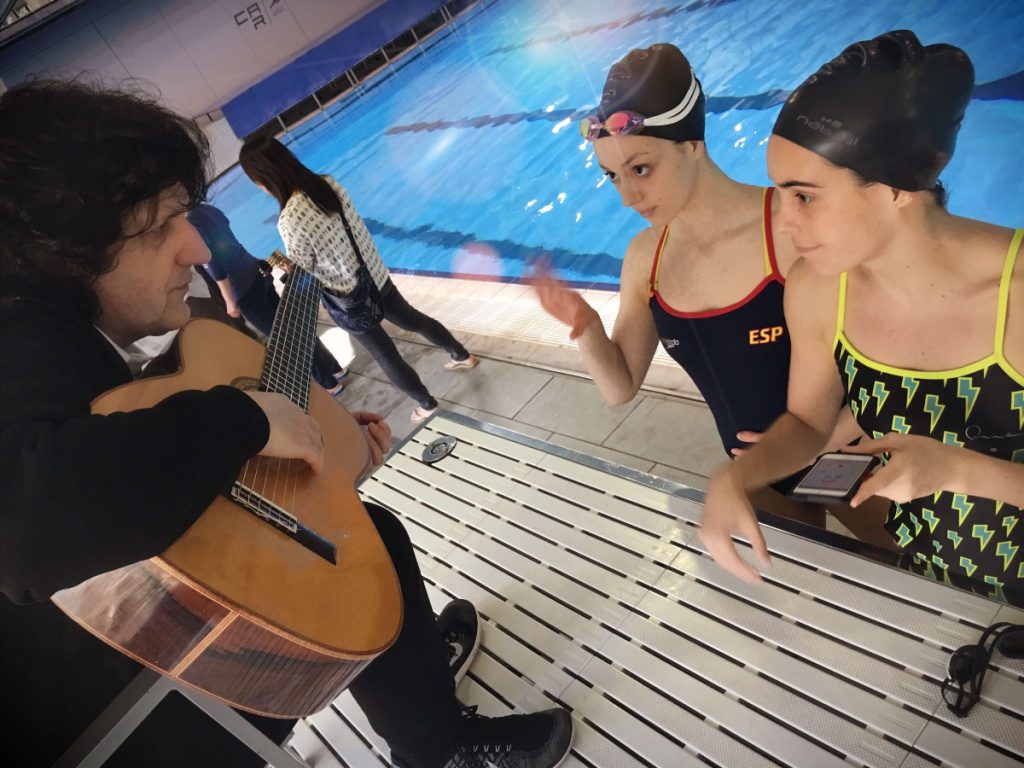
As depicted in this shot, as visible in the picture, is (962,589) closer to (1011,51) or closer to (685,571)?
(685,571)

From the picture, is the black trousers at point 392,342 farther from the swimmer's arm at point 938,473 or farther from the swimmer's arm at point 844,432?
the swimmer's arm at point 938,473

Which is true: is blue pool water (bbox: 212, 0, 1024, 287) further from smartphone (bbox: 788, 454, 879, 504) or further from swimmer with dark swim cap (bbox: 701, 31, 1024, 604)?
smartphone (bbox: 788, 454, 879, 504)

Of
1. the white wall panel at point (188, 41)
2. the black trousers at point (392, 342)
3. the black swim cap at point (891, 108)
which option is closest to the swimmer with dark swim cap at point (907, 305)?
the black swim cap at point (891, 108)

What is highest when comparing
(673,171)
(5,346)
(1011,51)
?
(5,346)

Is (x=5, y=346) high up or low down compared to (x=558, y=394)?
up

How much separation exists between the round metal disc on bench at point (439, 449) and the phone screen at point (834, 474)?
163cm

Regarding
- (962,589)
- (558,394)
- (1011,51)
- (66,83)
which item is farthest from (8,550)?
(1011,51)

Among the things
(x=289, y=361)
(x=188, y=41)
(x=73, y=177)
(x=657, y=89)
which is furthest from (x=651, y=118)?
(x=188, y=41)

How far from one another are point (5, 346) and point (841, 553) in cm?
175

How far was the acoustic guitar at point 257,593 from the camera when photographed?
104 cm

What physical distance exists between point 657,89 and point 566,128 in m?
7.13

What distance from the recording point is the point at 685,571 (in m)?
1.74

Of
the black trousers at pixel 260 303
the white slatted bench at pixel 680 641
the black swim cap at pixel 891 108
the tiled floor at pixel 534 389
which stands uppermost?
the black swim cap at pixel 891 108

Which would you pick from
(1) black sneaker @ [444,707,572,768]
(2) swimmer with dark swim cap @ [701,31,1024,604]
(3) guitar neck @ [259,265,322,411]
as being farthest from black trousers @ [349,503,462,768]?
(2) swimmer with dark swim cap @ [701,31,1024,604]
